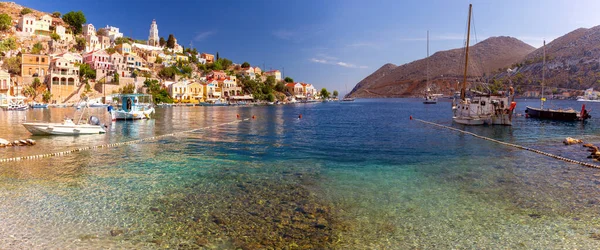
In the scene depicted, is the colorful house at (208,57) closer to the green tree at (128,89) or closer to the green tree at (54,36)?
the green tree at (54,36)

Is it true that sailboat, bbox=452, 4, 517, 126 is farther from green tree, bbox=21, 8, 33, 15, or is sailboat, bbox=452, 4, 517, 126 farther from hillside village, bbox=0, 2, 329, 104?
green tree, bbox=21, 8, 33, 15

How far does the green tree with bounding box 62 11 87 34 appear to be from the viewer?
11254 cm

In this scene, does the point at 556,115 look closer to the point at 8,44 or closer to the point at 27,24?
the point at 8,44

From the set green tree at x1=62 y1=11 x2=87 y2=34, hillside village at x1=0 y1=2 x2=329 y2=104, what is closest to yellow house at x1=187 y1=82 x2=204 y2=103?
hillside village at x1=0 y1=2 x2=329 y2=104

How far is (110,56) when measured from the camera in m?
95.2

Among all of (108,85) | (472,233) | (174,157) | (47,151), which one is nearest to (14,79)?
→ (108,85)

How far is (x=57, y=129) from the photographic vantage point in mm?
22703

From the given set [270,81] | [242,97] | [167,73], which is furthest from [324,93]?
[167,73]

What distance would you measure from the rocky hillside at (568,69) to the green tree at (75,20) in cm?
18917

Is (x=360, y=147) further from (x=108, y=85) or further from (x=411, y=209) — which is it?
(x=108, y=85)

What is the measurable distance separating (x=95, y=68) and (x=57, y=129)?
78.9 metres

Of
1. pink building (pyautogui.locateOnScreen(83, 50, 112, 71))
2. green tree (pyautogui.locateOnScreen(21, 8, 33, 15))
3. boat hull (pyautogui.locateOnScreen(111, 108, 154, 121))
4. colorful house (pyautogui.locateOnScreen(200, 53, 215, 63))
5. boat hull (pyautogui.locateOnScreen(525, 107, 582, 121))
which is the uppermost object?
green tree (pyautogui.locateOnScreen(21, 8, 33, 15))

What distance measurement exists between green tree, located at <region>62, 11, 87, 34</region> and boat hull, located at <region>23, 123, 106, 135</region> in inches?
4341

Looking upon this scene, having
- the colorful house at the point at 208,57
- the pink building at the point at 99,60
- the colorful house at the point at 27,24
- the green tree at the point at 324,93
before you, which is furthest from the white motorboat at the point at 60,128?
the green tree at the point at 324,93
